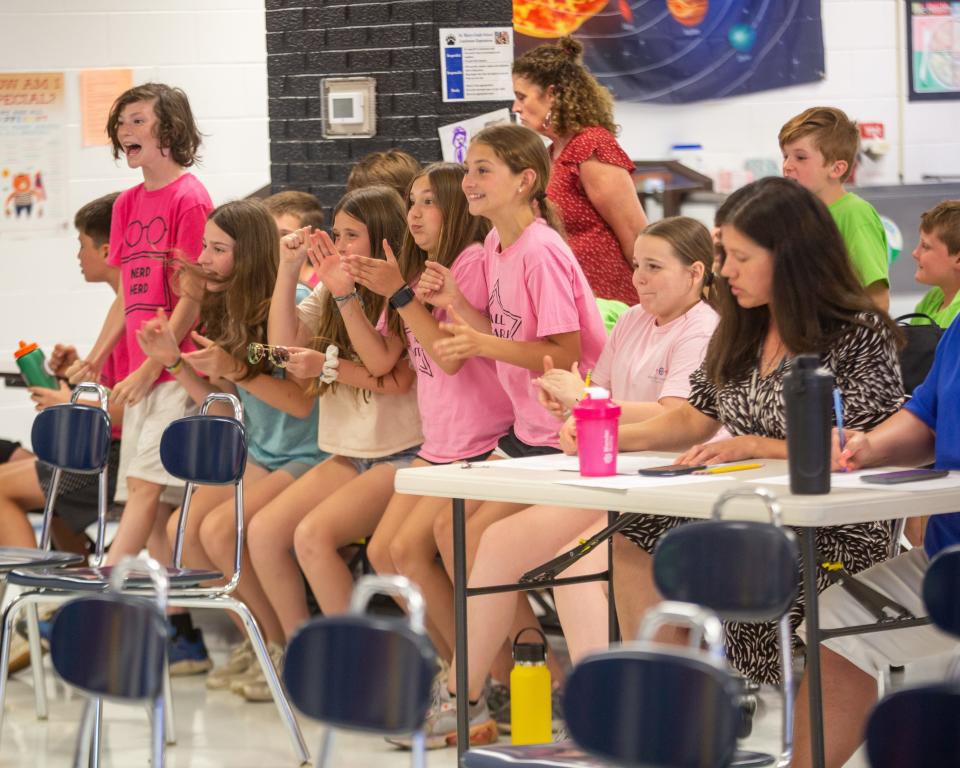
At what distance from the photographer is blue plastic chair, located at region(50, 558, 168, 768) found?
1.90m

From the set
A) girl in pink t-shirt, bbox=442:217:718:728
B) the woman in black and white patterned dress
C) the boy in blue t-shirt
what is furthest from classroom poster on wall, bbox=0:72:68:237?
the boy in blue t-shirt

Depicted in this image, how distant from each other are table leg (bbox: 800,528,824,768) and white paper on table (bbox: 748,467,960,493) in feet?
0.46

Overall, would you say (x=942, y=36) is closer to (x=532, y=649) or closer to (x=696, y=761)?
(x=532, y=649)

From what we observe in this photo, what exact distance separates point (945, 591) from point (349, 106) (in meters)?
3.09

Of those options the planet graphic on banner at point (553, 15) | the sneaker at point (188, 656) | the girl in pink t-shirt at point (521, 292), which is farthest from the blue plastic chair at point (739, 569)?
the planet graphic on banner at point (553, 15)

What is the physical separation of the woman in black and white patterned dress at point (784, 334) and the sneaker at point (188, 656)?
1960 millimetres

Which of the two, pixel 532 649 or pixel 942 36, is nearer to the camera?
pixel 532 649

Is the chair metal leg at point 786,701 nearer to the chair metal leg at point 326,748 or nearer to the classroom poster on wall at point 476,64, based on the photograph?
the chair metal leg at point 326,748

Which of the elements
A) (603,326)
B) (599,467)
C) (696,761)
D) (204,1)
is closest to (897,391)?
(599,467)

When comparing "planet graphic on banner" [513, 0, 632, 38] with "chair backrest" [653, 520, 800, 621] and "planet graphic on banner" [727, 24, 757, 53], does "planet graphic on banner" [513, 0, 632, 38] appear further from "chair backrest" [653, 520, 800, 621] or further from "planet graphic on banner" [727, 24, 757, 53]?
"chair backrest" [653, 520, 800, 621]

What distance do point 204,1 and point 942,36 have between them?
130 inches

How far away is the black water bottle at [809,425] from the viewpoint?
2.25m

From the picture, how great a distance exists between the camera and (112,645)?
6.43 feet

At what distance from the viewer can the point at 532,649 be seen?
3180mm
